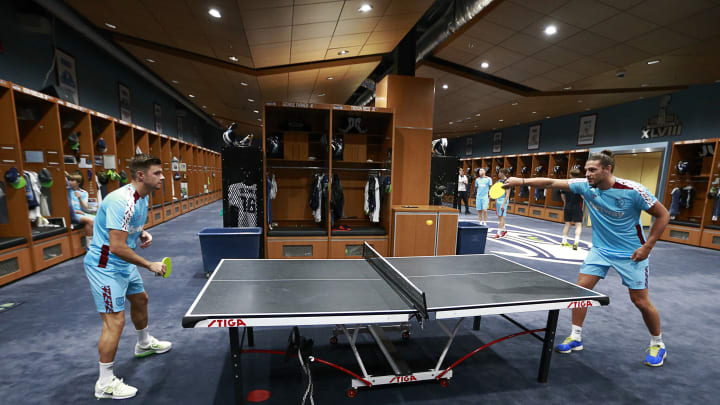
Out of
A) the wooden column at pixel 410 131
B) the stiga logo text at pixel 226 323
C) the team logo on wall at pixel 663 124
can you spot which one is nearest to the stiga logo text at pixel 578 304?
the stiga logo text at pixel 226 323

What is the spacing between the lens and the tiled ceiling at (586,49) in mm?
4465

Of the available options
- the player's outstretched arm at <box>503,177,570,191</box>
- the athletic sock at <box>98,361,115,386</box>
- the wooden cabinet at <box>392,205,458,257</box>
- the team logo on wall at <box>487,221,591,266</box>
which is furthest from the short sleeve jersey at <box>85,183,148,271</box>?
the team logo on wall at <box>487,221,591,266</box>

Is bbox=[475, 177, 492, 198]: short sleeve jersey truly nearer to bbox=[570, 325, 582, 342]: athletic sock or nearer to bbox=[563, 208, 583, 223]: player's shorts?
bbox=[563, 208, 583, 223]: player's shorts

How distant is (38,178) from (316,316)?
5428 mm

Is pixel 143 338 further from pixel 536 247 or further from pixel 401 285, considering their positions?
pixel 536 247

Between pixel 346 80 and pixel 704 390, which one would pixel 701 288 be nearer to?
Answer: pixel 704 390

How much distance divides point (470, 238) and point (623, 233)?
9.22ft

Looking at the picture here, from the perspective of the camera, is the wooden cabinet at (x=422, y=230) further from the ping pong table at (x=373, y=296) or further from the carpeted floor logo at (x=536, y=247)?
the ping pong table at (x=373, y=296)

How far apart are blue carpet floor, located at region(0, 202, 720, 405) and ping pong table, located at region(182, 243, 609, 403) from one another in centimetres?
21

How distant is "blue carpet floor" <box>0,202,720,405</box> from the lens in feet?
6.68

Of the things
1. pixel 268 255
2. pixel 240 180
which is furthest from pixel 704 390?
pixel 240 180

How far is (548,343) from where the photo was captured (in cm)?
211

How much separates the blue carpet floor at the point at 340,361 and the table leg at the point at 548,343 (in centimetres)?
8

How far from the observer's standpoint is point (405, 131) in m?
5.09
